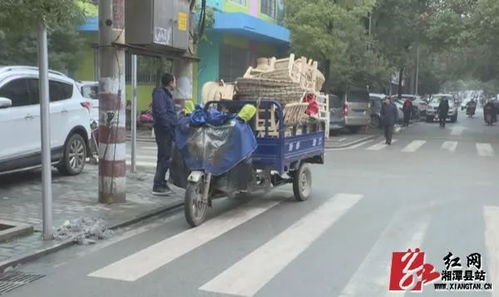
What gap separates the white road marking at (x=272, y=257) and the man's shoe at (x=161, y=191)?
2394 millimetres

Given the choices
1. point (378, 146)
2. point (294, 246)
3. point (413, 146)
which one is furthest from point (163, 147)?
point (413, 146)

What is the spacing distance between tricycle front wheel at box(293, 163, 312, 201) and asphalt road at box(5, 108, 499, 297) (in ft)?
0.63

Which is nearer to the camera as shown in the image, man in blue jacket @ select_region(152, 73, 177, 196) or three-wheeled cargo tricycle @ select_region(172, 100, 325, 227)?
three-wheeled cargo tricycle @ select_region(172, 100, 325, 227)

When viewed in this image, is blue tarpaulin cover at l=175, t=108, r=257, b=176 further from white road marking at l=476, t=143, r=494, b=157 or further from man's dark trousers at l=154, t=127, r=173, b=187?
white road marking at l=476, t=143, r=494, b=157

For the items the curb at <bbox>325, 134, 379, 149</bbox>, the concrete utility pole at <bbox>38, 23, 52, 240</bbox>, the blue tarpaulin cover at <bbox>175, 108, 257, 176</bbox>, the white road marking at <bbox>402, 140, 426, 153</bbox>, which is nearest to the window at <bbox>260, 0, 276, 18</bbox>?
the curb at <bbox>325, 134, 379, 149</bbox>

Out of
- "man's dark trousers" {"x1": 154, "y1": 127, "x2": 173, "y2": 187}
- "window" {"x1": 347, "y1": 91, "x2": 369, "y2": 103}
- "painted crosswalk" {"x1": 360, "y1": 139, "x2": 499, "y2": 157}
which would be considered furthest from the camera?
"window" {"x1": 347, "y1": 91, "x2": 369, "y2": 103}

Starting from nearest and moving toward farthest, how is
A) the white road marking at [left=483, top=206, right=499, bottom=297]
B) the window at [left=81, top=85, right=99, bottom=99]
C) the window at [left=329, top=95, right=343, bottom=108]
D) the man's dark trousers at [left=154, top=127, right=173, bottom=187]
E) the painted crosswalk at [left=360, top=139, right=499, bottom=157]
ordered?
the white road marking at [left=483, top=206, right=499, bottom=297] < the man's dark trousers at [left=154, top=127, right=173, bottom=187] < the window at [left=81, top=85, right=99, bottom=99] < the painted crosswalk at [left=360, top=139, right=499, bottom=157] < the window at [left=329, top=95, right=343, bottom=108]

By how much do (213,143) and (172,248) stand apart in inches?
71.0

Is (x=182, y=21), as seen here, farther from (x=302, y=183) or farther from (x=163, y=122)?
(x=302, y=183)

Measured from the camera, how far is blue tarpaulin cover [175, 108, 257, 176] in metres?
8.38

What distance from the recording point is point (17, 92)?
10352 mm

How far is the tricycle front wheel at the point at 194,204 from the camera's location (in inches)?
315

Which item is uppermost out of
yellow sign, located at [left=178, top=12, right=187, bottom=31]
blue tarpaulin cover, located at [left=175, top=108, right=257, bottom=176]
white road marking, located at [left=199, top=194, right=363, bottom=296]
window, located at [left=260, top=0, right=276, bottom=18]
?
window, located at [left=260, top=0, right=276, bottom=18]

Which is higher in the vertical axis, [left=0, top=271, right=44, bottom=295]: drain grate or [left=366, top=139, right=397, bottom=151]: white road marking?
[left=0, top=271, right=44, bottom=295]: drain grate
